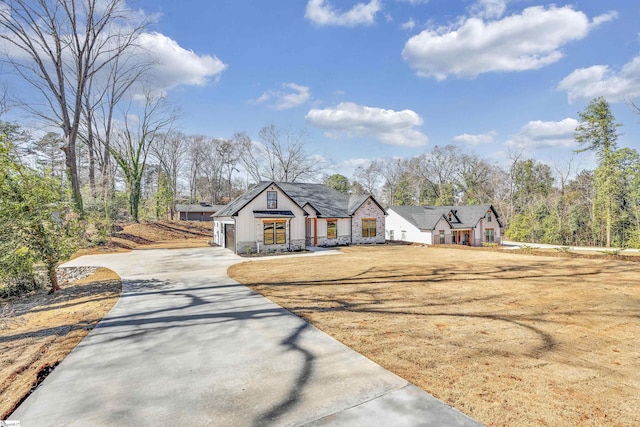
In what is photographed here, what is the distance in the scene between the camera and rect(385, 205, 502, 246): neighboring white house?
98.0 ft

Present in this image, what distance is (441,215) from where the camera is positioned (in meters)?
30.0

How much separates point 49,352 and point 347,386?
545cm

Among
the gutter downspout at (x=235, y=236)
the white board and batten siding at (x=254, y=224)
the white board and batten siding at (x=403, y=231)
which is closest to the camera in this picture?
the gutter downspout at (x=235, y=236)

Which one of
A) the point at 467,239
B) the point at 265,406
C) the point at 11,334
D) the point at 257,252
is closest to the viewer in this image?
the point at 265,406

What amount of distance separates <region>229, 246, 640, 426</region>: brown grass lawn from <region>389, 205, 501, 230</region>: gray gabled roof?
1729 centimetres

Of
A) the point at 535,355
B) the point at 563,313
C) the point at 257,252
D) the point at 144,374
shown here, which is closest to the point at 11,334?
the point at 144,374

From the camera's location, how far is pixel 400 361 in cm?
483

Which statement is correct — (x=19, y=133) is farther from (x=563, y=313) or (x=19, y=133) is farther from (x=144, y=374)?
(x=563, y=313)

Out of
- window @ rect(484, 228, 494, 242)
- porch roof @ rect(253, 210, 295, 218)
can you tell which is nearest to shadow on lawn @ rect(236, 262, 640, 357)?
porch roof @ rect(253, 210, 295, 218)

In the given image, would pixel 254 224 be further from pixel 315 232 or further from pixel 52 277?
pixel 52 277

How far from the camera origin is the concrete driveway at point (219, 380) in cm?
349

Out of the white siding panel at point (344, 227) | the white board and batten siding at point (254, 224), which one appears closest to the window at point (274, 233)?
the white board and batten siding at point (254, 224)

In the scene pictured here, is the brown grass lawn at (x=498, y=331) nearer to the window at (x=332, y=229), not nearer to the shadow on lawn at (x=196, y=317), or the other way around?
the shadow on lawn at (x=196, y=317)

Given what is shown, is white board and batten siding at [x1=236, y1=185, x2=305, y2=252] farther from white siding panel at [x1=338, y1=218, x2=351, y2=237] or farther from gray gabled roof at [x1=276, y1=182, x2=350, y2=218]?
white siding panel at [x1=338, y1=218, x2=351, y2=237]
